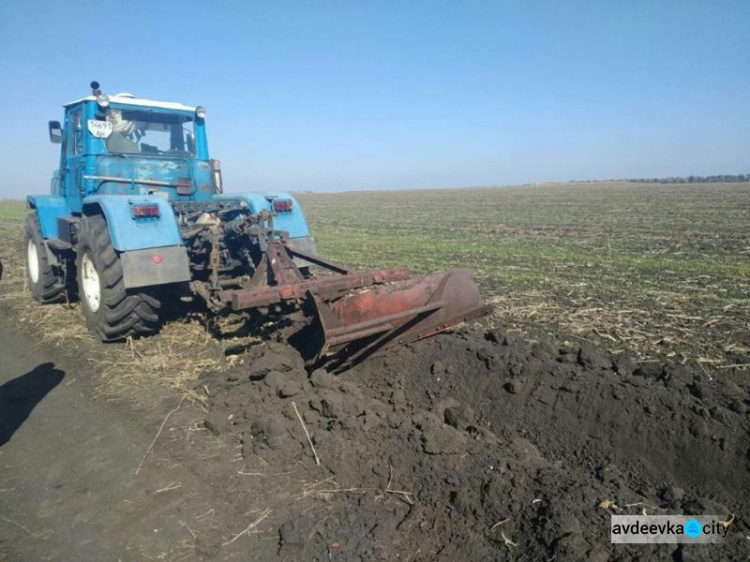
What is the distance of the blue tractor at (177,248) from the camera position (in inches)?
184

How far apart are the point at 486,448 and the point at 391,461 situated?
596mm

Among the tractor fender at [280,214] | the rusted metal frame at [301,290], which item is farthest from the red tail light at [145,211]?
the rusted metal frame at [301,290]

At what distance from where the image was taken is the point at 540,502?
9.25 feet

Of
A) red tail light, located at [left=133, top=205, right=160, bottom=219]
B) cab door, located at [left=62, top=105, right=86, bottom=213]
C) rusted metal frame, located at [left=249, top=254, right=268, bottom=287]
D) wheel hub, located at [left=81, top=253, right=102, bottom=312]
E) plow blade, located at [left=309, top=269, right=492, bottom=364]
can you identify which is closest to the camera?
plow blade, located at [left=309, top=269, right=492, bottom=364]

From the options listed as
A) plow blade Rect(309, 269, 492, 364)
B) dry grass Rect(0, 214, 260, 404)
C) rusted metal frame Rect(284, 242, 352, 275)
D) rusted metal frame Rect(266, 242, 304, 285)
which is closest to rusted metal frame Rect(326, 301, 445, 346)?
plow blade Rect(309, 269, 492, 364)

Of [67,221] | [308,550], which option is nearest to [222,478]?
[308,550]

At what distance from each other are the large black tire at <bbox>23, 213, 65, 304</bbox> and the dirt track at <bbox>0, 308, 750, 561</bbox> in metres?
3.08

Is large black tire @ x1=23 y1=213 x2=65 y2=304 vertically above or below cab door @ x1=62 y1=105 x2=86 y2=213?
below

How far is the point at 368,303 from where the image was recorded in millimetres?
4660

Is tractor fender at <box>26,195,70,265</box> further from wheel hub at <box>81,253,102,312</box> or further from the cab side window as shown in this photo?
wheel hub at <box>81,253,102,312</box>

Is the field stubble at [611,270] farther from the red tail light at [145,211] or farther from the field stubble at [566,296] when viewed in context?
the red tail light at [145,211]

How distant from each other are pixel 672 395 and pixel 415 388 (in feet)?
6.23

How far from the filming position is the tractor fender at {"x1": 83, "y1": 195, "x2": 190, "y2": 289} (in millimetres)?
5320

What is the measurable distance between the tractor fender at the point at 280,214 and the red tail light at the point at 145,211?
1.18 m
